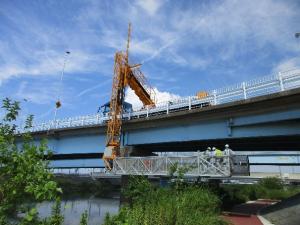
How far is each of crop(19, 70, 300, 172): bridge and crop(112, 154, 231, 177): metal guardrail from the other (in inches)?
144

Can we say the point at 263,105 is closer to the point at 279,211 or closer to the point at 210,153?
the point at 210,153

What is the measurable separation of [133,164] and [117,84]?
560 inches

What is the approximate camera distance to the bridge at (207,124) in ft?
64.6

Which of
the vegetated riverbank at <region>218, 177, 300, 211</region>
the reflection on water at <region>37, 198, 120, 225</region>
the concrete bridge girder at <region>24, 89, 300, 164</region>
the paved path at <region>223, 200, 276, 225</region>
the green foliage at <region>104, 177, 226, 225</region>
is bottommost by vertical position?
the reflection on water at <region>37, 198, 120, 225</region>

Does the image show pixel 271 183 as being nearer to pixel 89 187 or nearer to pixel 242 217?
pixel 89 187

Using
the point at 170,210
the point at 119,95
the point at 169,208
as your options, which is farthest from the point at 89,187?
the point at 170,210

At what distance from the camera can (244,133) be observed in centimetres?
2194

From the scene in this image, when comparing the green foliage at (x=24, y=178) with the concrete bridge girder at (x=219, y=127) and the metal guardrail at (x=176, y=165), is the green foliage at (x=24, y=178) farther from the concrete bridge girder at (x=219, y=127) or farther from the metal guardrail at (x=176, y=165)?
the concrete bridge girder at (x=219, y=127)

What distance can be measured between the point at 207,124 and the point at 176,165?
21.6ft

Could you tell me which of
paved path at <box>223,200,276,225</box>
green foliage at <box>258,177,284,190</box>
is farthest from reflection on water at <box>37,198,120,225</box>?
green foliage at <box>258,177,284,190</box>

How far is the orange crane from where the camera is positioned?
101ft

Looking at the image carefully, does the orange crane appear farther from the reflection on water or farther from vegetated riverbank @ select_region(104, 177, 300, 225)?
vegetated riverbank @ select_region(104, 177, 300, 225)

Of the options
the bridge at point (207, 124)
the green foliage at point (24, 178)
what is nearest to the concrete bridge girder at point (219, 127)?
the bridge at point (207, 124)

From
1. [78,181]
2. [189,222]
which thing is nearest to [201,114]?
[189,222]
